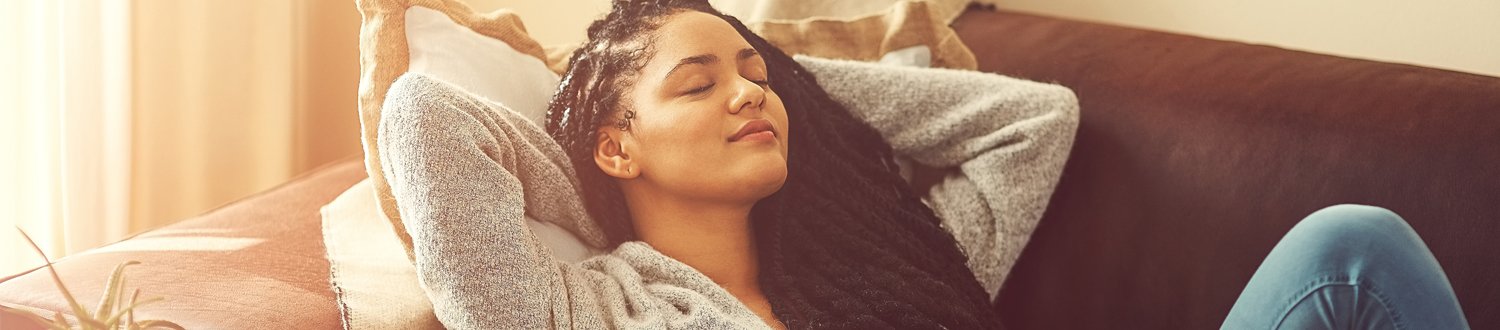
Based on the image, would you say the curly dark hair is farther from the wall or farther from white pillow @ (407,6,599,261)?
the wall

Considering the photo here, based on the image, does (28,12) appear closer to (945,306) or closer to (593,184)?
(593,184)

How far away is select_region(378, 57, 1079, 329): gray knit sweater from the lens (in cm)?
82

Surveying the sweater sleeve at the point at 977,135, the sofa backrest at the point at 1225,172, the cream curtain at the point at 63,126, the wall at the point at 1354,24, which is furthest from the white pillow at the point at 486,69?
the wall at the point at 1354,24

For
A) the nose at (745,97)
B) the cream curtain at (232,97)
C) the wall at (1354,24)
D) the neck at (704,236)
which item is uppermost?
the nose at (745,97)

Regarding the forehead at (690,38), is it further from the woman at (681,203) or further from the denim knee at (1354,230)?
the denim knee at (1354,230)

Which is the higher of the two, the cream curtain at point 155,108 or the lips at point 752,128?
the lips at point 752,128

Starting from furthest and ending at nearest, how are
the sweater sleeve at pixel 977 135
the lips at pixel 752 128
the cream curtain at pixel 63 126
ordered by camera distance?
1. the cream curtain at pixel 63 126
2. the sweater sleeve at pixel 977 135
3. the lips at pixel 752 128

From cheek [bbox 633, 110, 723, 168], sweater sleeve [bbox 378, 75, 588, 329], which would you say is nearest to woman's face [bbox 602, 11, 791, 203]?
cheek [bbox 633, 110, 723, 168]

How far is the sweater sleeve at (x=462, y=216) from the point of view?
2.67 ft

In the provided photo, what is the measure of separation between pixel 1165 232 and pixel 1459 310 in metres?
0.28

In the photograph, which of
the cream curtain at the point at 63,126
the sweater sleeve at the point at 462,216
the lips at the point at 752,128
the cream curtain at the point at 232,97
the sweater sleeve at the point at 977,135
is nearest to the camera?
the sweater sleeve at the point at 462,216

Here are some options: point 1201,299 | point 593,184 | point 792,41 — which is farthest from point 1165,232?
point 593,184

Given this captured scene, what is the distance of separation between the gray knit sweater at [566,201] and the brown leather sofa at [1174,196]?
0.08m

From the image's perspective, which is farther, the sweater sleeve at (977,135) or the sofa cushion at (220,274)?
the sweater sleeve at (977,135)
